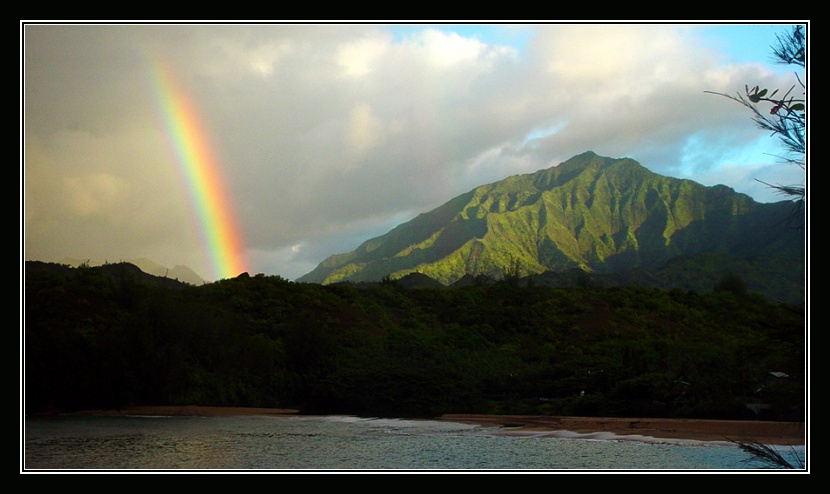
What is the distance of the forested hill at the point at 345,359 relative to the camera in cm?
3128

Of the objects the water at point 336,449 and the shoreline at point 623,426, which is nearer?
the water at point 336,449

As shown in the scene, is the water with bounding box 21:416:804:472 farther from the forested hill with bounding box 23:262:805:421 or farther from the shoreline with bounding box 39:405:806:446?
the forested hill with bounding box 23:262:805:421

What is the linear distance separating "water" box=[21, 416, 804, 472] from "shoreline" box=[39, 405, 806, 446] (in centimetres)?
116

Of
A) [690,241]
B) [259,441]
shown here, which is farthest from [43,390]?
[690,241]

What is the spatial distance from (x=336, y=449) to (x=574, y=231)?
94604mm

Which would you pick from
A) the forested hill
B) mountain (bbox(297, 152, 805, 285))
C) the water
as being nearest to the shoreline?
the forested hill

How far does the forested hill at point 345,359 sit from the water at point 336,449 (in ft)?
13.4

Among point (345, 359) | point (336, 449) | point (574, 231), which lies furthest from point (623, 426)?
point (574, 231)

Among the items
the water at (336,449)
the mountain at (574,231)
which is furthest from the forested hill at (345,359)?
the mountain at (574,231)

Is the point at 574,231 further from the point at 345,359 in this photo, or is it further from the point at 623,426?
the point at 623,426

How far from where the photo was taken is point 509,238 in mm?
101562

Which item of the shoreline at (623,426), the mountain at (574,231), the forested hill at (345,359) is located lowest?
the shoreline at (623,426)

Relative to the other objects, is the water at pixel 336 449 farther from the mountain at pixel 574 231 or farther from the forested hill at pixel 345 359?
the mountain at pixel 574 231

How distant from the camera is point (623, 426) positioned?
29641mm
